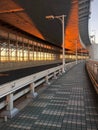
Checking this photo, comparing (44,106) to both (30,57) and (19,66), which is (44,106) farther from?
(30,57)

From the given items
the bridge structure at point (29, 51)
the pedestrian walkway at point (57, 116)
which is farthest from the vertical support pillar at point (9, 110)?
the pedestrian walkway at point (57, 116)

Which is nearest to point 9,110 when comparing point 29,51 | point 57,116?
point 57,116

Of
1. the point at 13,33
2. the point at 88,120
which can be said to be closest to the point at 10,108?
the point at 88,120

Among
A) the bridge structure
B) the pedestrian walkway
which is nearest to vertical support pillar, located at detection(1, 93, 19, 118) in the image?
the bridge structure

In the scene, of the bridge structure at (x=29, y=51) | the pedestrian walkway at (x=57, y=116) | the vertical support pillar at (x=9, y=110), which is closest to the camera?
the pedestrian walkway at (x=57, y=116)

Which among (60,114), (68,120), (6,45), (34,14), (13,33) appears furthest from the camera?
(13,33)

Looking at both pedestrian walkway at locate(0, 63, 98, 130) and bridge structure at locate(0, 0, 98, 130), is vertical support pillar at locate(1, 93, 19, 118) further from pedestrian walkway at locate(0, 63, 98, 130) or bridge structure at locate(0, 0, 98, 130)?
pedestrian walkway at locate(0, 63, 98, 130)

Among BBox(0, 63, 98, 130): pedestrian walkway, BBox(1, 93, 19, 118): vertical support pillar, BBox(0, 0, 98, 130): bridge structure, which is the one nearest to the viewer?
BBox(0, 63, 98, 130): pedestrian walkway

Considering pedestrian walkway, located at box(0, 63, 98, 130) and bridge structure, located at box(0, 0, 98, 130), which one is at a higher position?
bridge structure, located at box(0, 0, 98, 130)

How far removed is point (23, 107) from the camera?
7562 mm

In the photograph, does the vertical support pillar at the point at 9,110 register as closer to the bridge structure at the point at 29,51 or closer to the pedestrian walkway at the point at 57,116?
the bridge structure at the point at 29,51

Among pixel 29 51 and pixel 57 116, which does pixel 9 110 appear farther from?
pixel 29 51

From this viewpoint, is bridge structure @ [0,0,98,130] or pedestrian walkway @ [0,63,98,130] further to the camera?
bridge structure @ [0,0,98,130]

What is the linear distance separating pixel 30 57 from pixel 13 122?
50.8 metres
